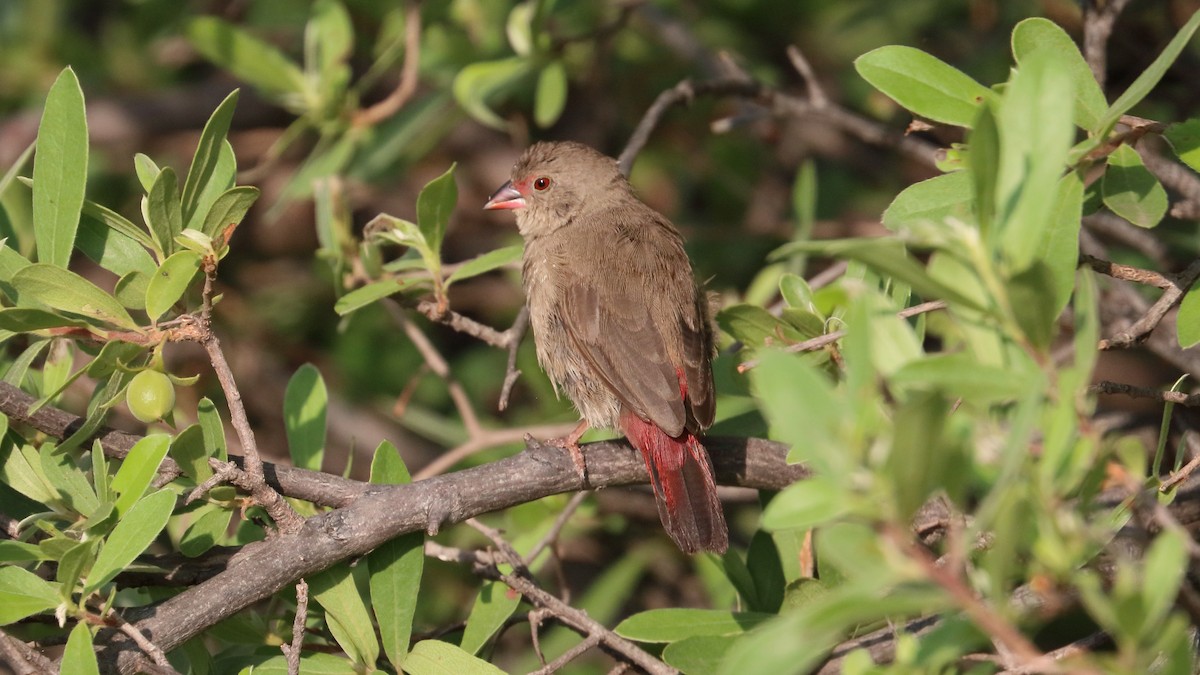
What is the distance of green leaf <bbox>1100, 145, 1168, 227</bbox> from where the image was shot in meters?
2.63

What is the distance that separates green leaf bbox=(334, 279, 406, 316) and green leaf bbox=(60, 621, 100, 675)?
1295 mm

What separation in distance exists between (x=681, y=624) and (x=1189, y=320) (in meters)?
1.33

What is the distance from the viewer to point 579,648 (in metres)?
2.76

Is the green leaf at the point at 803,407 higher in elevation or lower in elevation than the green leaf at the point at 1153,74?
lower

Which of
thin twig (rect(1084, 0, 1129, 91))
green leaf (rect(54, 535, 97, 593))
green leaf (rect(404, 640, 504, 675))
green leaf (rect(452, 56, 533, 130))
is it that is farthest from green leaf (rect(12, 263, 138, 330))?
thin twig (rect(1084, 0, 1129, 91))

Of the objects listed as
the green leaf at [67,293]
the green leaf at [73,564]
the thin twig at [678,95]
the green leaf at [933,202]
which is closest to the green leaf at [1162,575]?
the green leaf at [933,202]

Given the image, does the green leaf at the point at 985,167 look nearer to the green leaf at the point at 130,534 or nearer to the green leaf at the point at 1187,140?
the green leaf at the point at 1187,140

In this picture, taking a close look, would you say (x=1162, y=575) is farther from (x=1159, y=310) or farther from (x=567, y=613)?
(x=567, y=613)

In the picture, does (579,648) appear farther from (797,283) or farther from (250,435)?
(797,283)

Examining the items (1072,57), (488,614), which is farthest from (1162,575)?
(488,614)

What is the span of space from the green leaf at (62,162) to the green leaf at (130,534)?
0.67m

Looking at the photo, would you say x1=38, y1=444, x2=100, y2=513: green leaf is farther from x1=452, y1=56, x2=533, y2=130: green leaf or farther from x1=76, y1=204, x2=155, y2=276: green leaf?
x1=452, y1=56, x2=533, y2=130: green leaf

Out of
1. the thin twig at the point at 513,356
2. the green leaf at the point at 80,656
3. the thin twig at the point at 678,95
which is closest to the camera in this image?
the green leaf at the point at 80,656

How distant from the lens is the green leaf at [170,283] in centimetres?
242
